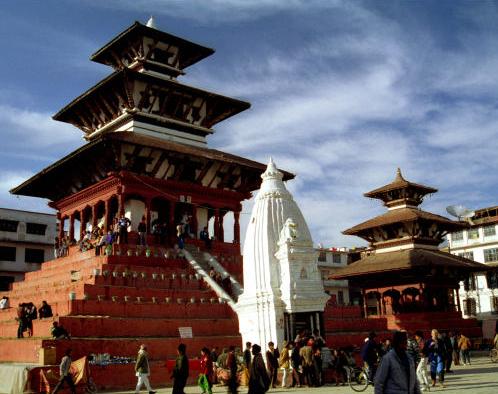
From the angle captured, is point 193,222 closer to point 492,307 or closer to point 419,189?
point 419,189

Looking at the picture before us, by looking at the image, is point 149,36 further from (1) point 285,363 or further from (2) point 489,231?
(2) point 489,231

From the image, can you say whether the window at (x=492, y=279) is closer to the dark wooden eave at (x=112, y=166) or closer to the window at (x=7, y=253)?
the dark wooden eave at (x=112, y=166)

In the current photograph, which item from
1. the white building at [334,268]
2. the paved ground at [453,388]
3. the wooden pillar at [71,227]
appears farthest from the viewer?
the white building at [334,268]

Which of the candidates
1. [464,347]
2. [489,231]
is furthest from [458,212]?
[464,347]

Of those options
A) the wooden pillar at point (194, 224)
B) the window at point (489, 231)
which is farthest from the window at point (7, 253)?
the window at point (489, 231)

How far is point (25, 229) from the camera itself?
165 ft

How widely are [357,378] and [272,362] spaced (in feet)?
8.96

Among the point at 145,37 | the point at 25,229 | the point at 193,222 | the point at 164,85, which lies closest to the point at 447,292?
the point at 193,222

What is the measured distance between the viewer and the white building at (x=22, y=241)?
4822 centimetres

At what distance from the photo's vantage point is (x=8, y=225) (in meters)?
49.2

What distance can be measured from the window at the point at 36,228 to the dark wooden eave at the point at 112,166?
49.9 feet

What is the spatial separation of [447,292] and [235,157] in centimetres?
1633

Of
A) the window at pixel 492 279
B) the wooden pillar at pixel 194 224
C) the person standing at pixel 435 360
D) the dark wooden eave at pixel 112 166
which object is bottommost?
the person standing at pixel 435 360

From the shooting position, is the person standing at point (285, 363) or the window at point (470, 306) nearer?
the person standing at point (285, 363)
